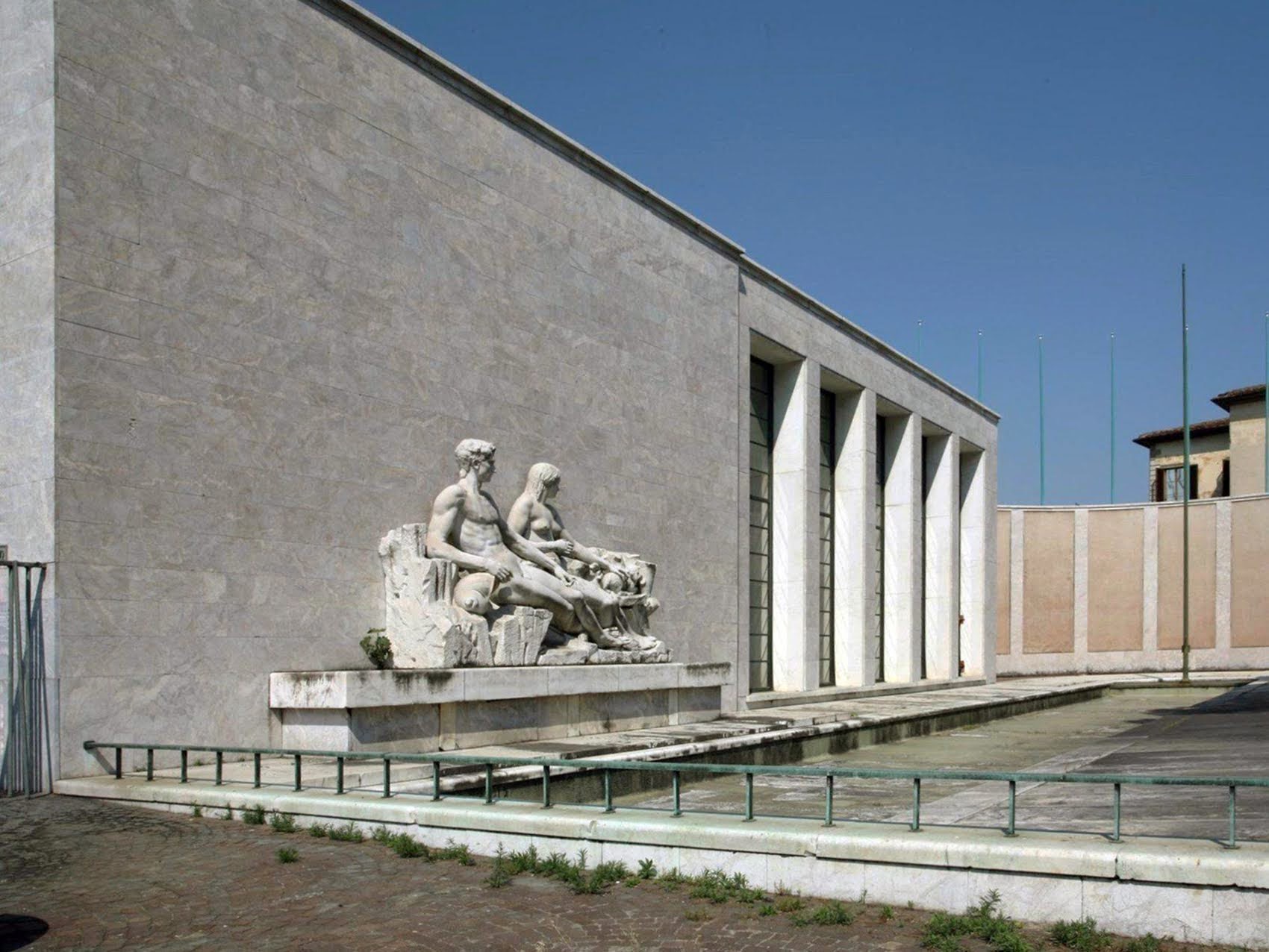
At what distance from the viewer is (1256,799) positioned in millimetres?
6531

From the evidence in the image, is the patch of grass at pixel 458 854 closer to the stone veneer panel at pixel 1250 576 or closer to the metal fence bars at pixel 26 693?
the metal fence bars at pixel 26 693

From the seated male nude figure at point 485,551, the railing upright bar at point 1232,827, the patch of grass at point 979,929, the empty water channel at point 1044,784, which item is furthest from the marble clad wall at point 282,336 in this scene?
the railing upright bar at point 1232,827

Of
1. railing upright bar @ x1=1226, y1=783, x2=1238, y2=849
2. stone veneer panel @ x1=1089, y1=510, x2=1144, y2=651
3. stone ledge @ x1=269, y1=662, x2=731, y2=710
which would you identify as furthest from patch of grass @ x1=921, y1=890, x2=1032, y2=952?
stone veneer panel @ x1=1089, y1=510, x2=1144, y2=651

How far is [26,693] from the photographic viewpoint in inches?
371

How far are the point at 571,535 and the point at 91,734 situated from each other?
7443mm

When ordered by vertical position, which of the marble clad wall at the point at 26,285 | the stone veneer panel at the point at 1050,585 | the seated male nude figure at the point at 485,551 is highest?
the marble clad wall at the point at 26,285

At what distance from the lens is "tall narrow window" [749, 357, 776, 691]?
74.4ft

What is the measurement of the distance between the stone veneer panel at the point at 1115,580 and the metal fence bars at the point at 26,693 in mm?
35720

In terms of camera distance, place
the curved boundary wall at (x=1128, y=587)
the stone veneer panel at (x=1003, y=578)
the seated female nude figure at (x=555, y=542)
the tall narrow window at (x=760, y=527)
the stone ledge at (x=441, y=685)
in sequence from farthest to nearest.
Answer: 1. the stone veneer panel at (x=1003, y=578)
2. the curved boundary wall at (x=1128, y=587)
3. the tall narrow window at (x=760, y=527)
4. the seated female nude figure at (x=555, y=542)
5. the stone ledge at (x=441, y=685)

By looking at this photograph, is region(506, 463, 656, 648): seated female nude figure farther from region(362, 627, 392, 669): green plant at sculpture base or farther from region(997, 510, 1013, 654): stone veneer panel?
region(997, 510, 1013, 654): stone veneer panel

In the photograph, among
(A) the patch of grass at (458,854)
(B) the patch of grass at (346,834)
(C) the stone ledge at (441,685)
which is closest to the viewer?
(A) the patch of grass at (458,854)

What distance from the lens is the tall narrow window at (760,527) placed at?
74.4 feet

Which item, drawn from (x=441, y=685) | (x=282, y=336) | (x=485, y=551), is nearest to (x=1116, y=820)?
(x=441, y=685)

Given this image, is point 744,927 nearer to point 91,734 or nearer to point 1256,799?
point 1256,799
